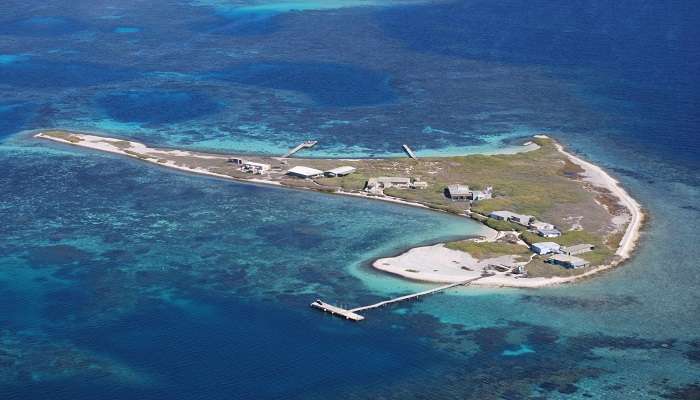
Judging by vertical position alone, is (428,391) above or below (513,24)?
below

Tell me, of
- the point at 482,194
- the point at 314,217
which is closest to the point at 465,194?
the point at 482,194

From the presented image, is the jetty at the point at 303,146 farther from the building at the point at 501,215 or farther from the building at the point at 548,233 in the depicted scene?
the building at the point at 548,233

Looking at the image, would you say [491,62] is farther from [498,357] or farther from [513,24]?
[498,357]

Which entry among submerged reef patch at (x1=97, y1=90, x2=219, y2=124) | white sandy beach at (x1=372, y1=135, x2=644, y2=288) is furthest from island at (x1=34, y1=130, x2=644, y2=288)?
submerged reef patch at (x1=97, y1=90, x2=219, y2=124)

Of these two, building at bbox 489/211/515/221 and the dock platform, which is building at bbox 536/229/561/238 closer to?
building at bbox 489/211/515/221

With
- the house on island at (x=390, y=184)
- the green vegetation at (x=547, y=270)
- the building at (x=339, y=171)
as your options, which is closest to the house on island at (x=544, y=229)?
the green vegetation at (x=547, y=270)

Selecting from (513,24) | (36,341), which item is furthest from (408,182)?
(513,24)
